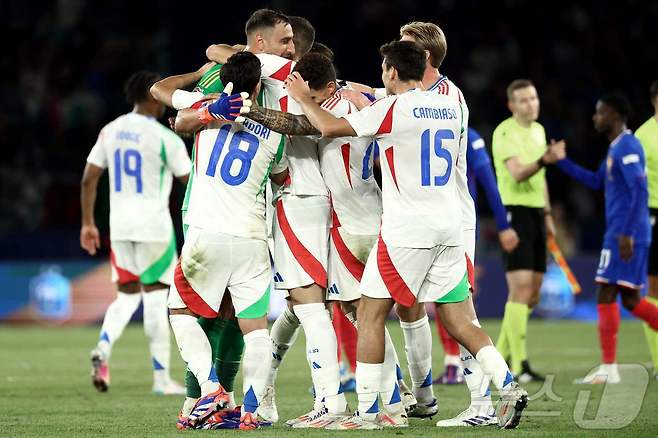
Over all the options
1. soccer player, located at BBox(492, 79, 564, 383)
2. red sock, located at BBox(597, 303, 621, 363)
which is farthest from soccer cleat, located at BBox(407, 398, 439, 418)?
red sock, located at BBox(597, 303, 621, 363)

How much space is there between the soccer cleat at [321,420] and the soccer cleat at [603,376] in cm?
340

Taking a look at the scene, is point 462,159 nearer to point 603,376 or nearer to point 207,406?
point 207,406

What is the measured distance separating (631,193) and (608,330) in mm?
1217

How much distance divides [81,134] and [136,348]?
734cm

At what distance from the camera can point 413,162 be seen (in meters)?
6.70

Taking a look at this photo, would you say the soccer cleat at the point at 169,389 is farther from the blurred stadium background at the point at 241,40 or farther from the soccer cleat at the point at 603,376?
the blurred stadium background at the point at 241,40

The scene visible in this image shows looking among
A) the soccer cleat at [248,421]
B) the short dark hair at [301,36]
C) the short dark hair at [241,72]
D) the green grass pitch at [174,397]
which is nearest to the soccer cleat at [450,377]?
the green grass pitch at [174,397]

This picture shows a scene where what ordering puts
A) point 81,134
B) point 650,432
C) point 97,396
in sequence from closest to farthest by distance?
point 650,432
point 97,396
point 81,134

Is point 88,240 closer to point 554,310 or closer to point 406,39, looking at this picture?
point 406,39

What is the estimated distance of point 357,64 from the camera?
22.3 metres

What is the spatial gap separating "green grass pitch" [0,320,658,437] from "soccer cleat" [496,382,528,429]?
0.25ft

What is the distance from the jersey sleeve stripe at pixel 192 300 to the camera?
6949 millimetres

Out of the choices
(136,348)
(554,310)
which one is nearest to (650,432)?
(136,348)

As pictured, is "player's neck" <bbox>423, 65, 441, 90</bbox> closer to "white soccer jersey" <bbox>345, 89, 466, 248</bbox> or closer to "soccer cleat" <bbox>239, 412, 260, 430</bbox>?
"white soccer jersey" <bbox>345, 89, 466, 248</bbox>
